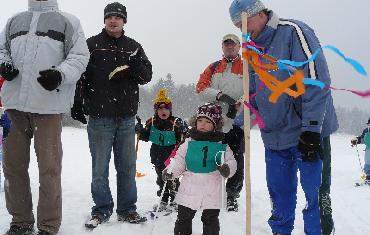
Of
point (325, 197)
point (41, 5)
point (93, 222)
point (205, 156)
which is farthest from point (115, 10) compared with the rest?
point (325, 197)

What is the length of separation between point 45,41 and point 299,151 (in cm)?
247

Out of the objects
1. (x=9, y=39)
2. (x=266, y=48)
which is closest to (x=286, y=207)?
(x=266, y=48)

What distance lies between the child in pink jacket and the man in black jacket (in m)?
0.90

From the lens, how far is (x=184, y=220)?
4000 mm

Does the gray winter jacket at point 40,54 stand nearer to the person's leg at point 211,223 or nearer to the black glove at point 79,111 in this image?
the black glove at point 79,111

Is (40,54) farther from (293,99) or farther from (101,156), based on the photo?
(293,99)

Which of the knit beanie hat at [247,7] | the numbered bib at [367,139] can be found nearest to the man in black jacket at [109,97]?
the knit beanie hat at [247,7]

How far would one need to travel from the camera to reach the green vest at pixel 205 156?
3930mm

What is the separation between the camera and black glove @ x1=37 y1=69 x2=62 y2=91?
3527mm

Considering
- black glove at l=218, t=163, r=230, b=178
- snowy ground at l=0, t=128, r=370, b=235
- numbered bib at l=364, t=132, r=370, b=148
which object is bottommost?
snowy ground at l=0, t=128, r=370, b=235

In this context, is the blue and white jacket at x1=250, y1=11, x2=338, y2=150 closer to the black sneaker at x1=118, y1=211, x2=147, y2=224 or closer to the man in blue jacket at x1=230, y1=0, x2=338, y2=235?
the man in blue jacket at x1=230, y1=0, x2=338, y2=235

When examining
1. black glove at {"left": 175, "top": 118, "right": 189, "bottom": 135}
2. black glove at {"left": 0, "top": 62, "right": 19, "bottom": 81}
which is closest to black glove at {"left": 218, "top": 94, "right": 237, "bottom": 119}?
black glove at {"left": 175, "top": 118, "right": 189, "bottom": 135}

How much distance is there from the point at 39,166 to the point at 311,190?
2.47 metres

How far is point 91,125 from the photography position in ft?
15.0
